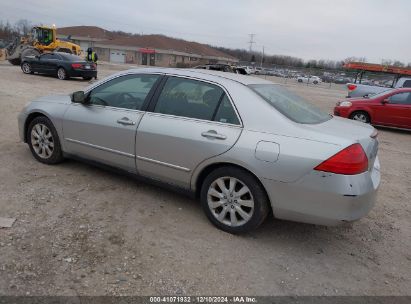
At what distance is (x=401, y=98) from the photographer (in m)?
11.4

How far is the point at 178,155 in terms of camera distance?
3.87 m

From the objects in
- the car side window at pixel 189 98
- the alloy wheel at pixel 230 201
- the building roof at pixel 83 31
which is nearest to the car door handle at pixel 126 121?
the car side window at pixel 189 98

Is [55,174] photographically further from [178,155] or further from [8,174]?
[178,155]

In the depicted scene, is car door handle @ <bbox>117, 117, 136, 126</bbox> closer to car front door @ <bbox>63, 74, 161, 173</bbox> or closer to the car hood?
car front door @ <bbox>63, 74, 161, 173</bbox>

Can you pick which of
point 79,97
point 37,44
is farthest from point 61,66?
point 79,97

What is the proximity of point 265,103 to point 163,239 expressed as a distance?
164cm

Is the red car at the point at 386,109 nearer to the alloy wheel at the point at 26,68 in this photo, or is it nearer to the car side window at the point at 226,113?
the car side window at the point at 226,113

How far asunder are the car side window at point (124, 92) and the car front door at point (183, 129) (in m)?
0.23

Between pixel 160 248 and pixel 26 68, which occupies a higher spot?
pixel 26 68

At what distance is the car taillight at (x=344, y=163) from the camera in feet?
10.3

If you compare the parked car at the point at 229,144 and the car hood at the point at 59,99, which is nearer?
the parked car at the point at 229,144

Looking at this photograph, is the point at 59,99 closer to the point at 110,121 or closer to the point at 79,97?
the point at 79,97

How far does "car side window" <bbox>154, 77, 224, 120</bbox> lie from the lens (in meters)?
3.84

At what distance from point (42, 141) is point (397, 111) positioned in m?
10.2
